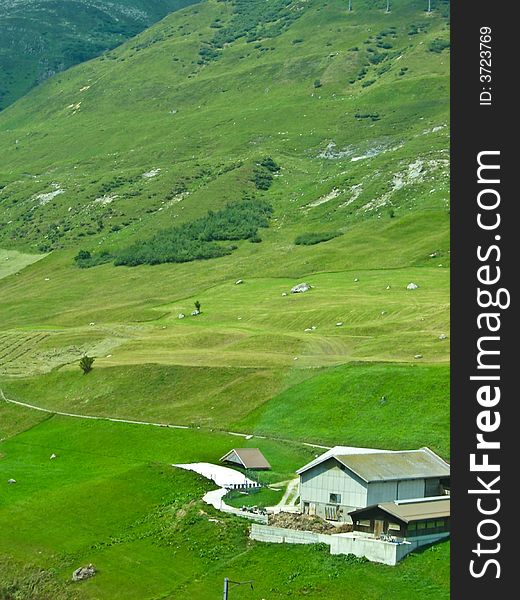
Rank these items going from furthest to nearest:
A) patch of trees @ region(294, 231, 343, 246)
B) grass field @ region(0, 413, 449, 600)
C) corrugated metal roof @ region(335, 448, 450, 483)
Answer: patch of trees @ region(294, 231, 343, 246)
corrugated metal roof @ region(335, 448, 450, 483)
grass field @ region(0, 413, 449, 600)

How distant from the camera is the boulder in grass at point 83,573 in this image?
58344 millimetres

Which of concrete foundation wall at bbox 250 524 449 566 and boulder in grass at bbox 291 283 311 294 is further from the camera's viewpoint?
boulder in grass at bbox 291 283 311 294

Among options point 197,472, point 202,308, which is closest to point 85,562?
point 197,472

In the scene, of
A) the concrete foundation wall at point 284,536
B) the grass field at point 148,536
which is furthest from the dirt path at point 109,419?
the concrete foundation wall at point 284,536

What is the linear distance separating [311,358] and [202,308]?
47.8 meters

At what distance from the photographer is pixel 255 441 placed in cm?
8169

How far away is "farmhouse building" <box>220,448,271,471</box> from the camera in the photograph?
7331 cm

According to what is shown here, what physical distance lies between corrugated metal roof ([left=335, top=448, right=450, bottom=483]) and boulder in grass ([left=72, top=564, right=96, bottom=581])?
1573 cm

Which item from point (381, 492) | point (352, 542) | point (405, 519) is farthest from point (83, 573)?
point (405, 519)

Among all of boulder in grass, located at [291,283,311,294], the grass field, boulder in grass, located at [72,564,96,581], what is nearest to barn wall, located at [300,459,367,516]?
the grass field

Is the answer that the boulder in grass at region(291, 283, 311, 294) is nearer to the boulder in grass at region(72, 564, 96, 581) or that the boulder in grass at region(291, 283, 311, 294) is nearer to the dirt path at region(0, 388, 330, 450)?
the dirt path at region(0, 388, 330, 450)

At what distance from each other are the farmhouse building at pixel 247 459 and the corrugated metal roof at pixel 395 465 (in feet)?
36.6

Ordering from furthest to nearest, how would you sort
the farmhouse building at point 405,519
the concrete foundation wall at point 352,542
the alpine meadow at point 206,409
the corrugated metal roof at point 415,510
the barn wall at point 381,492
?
the barn wall at point 381,492
the alpine meadow at point 206,409
the corrugated metal roof at point 415,510
the farmhouse building at point 405,519
the concrete foundation wall at point 352,542

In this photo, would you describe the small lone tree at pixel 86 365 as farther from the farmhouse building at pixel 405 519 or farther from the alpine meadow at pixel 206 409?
the farmhouse building at pixel 405 519
